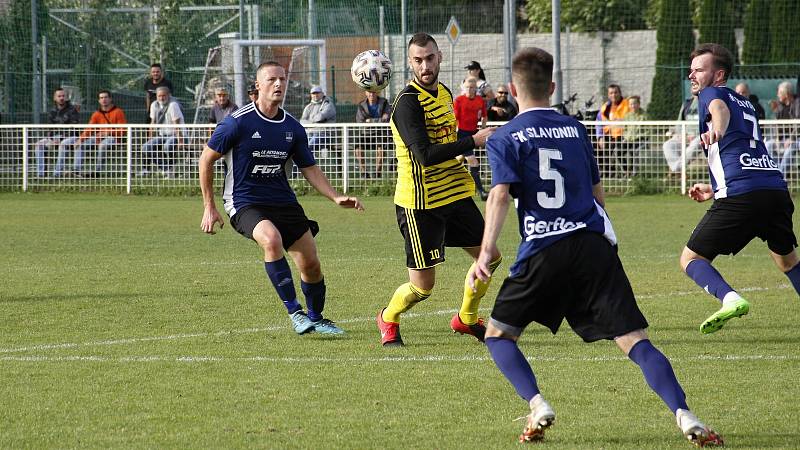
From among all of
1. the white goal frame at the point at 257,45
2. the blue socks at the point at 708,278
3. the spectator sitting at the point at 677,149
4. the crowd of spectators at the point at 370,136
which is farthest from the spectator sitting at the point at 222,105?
the blue socks at the point at 708,278

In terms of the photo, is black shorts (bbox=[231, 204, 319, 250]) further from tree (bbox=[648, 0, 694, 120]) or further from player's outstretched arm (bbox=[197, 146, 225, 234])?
tree (bbox=[648, 0, 694, 120])

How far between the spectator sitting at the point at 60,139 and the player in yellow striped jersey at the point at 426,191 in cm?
1594

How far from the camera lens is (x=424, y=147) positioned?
8234 mm

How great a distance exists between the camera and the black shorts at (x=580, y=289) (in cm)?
566

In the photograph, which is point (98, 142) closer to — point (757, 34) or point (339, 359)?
point (339, 359)

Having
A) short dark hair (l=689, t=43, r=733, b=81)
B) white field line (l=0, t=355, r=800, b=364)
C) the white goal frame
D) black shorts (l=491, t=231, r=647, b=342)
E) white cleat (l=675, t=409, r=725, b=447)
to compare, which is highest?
the white goal frame

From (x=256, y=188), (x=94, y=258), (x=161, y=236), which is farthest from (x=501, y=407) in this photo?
(x=161, y=236)

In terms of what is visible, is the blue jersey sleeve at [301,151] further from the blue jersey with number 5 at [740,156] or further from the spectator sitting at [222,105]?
the spectator sitting at [222,105]

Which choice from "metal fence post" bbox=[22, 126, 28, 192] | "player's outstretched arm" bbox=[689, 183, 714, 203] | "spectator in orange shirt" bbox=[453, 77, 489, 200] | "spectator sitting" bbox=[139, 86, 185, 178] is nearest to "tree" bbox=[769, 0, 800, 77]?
"spectator in orange shirt" bbox=[453, 77, 489, 200]

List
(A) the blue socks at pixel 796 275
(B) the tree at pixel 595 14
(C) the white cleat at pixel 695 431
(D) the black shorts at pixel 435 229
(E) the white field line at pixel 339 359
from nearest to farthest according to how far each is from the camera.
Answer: (C) the white cleat at pixel 695 431
(E) the white field line at pixel 339 359
(D) the black shorts at pixel 435 229
(A) the blue socks at pixel 796 275
(B) the tree at pixel 595 14

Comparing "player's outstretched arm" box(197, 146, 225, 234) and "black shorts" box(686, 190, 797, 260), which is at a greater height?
"player's outstretched arm" box(197, 146, 225, 234)

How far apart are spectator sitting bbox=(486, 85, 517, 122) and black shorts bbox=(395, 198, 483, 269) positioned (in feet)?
45.9

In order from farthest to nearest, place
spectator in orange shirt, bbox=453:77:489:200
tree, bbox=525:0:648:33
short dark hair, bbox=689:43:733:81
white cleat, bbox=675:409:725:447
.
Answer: tree, bbox=525:0:648:33, spectator in orange shirt, bbox=453:77:489:200, short dark hair, bbox=689:43:733:81, white cleat, bbox=675:409:725:447

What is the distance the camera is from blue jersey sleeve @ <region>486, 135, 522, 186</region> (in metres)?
5.65
